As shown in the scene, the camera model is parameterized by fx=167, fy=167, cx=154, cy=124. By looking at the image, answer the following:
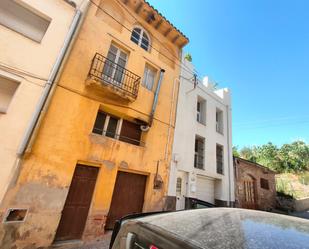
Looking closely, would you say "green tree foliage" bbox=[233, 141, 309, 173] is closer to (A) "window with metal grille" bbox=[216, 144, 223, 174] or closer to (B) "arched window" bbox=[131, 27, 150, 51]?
(A) "window with metal grille" bbox=[216, 144, 223, 174]

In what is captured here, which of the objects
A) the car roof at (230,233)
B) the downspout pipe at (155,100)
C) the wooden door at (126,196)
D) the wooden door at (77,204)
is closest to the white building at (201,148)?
the wooden door at (126,196)

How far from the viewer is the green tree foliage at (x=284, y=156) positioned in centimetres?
2664

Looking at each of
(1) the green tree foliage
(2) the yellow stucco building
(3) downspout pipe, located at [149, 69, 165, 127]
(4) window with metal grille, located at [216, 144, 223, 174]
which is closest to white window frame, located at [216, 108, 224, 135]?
(4) window with metal grille, located at [216, 144, 223, 174]

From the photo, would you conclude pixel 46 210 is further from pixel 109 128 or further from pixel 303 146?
pixel 303 146

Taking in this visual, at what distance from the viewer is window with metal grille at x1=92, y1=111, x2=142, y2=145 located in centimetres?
632

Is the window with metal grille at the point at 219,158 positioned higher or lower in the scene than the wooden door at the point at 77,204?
higher

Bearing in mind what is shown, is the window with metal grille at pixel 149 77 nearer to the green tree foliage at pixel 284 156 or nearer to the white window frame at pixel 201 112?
the white window frame at pixel 201 112

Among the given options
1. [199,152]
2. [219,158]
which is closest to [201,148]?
[199,152]

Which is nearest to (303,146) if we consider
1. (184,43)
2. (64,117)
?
(184,43)

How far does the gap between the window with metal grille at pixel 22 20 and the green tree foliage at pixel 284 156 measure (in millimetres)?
27291

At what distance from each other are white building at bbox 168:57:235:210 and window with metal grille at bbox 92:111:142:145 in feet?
6.69

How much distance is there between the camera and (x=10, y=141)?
14.3 feet

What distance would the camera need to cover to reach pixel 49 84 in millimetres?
5051

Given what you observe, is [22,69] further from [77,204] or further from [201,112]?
[201,112]
